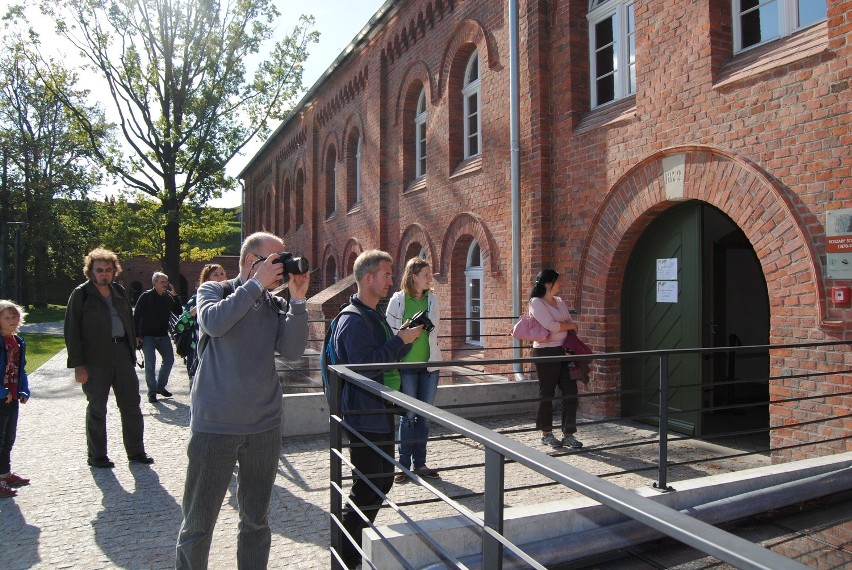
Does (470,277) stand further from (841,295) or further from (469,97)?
(841,295)

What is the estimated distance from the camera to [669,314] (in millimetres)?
→ 7562

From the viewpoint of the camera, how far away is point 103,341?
5.84 metres

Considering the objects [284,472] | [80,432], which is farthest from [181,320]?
[80,432]

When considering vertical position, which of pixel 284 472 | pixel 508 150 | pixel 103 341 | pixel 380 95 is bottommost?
pixel 284 472

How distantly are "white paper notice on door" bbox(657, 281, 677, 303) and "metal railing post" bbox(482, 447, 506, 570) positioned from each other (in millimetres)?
6279

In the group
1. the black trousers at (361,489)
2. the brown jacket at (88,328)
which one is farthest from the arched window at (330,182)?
the black trousers at (361,489)

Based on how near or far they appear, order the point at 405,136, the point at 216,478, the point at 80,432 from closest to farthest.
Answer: the point at 216,478 < the point at 80,432 < the point at 405,136

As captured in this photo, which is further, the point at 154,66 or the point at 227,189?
the point at 227,189

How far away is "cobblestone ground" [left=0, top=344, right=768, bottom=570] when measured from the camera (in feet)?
13.4

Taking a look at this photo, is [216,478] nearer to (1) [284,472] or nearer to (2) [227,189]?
(1) [284,472]

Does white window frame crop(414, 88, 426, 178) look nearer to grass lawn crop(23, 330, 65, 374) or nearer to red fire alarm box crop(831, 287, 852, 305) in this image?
grass lawn crop(23, 330, 65, 374)

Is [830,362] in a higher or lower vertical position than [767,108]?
lower

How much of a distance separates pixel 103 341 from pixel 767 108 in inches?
253

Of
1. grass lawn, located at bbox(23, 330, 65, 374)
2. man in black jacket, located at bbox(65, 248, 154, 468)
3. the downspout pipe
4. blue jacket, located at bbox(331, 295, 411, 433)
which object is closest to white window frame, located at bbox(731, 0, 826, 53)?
the downspout pipe
